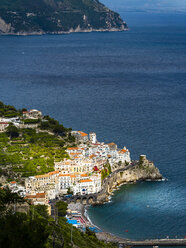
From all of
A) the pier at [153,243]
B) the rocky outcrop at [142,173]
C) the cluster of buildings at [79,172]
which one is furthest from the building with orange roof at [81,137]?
the pier at [153,243]

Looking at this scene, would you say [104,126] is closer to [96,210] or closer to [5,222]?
[96,210]

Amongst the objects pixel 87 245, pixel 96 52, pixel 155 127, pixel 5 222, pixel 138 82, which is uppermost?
pixel 96 52

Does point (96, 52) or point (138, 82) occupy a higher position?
point (96, 52)

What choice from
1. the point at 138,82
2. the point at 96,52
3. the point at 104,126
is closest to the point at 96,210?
the point at 104,126

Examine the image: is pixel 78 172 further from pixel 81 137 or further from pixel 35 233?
pixel 35 233

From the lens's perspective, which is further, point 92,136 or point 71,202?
point 92,136

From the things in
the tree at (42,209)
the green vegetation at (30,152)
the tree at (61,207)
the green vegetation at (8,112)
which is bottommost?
the tree at (61,207)

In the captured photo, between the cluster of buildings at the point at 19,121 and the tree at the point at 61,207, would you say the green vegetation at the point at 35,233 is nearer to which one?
the tree at the point at 61,207


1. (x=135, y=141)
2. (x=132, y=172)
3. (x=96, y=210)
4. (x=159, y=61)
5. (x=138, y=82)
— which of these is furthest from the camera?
(x=159, y=61)
